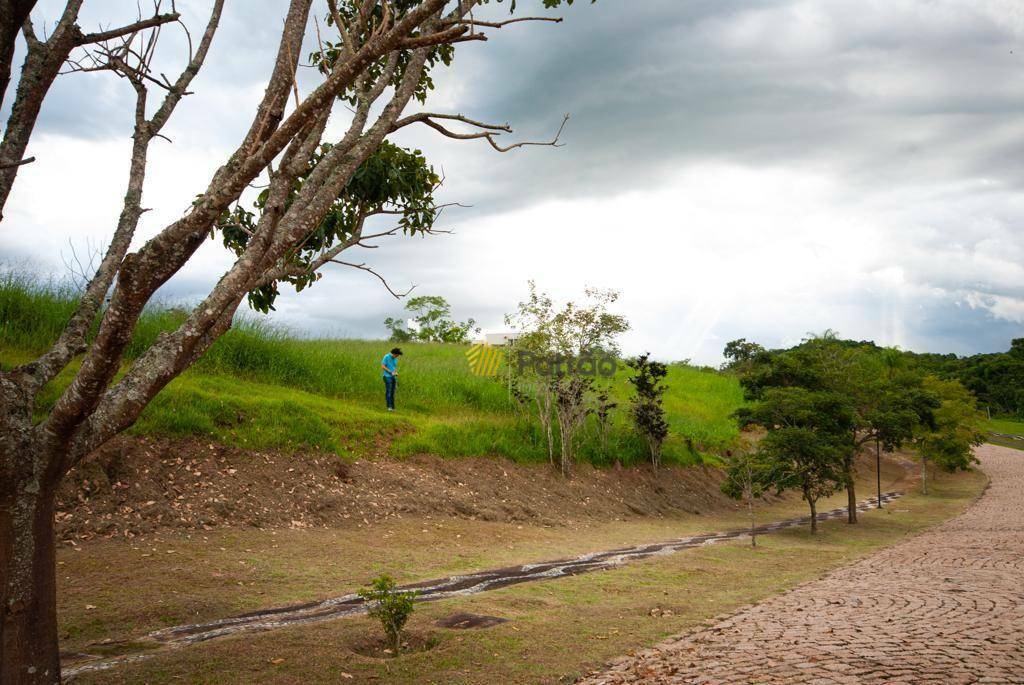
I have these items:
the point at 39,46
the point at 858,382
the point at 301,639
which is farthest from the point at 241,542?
the point at 858,382

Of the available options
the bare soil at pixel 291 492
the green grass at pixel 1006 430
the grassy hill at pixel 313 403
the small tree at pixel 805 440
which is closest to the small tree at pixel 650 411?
the grassy hill at pixel 313 403

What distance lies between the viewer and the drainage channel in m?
7.62

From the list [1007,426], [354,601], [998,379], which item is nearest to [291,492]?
[354,601]

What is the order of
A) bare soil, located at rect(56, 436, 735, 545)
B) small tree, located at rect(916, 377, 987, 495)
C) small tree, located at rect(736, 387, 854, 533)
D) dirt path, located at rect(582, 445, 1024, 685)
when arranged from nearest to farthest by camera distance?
dirt path, located at rect(582, 445, 1024, 685) < bare soil, located at rect(56, 436, 735, 545) < small tree, located at rect(736, 387, 854, 533) < small tree, located at rect(916, 377, 987, 495)

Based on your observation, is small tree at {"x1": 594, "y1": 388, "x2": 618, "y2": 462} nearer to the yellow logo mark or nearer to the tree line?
the tree line

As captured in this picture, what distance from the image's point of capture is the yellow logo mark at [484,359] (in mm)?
33656

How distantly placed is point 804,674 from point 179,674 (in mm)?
5530

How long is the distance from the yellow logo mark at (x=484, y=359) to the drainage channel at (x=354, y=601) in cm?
1723

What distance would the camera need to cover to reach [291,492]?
15625 mm

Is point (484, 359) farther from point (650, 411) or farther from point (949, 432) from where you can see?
point (949, 432)

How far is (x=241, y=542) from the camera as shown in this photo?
42.5ft

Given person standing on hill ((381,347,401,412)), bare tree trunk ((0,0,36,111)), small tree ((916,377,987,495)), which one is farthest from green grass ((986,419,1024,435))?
bare tree trunk ((0,0,36,111))

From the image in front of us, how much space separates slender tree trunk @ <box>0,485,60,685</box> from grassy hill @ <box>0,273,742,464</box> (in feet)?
33.6

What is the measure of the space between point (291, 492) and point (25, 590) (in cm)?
1019
